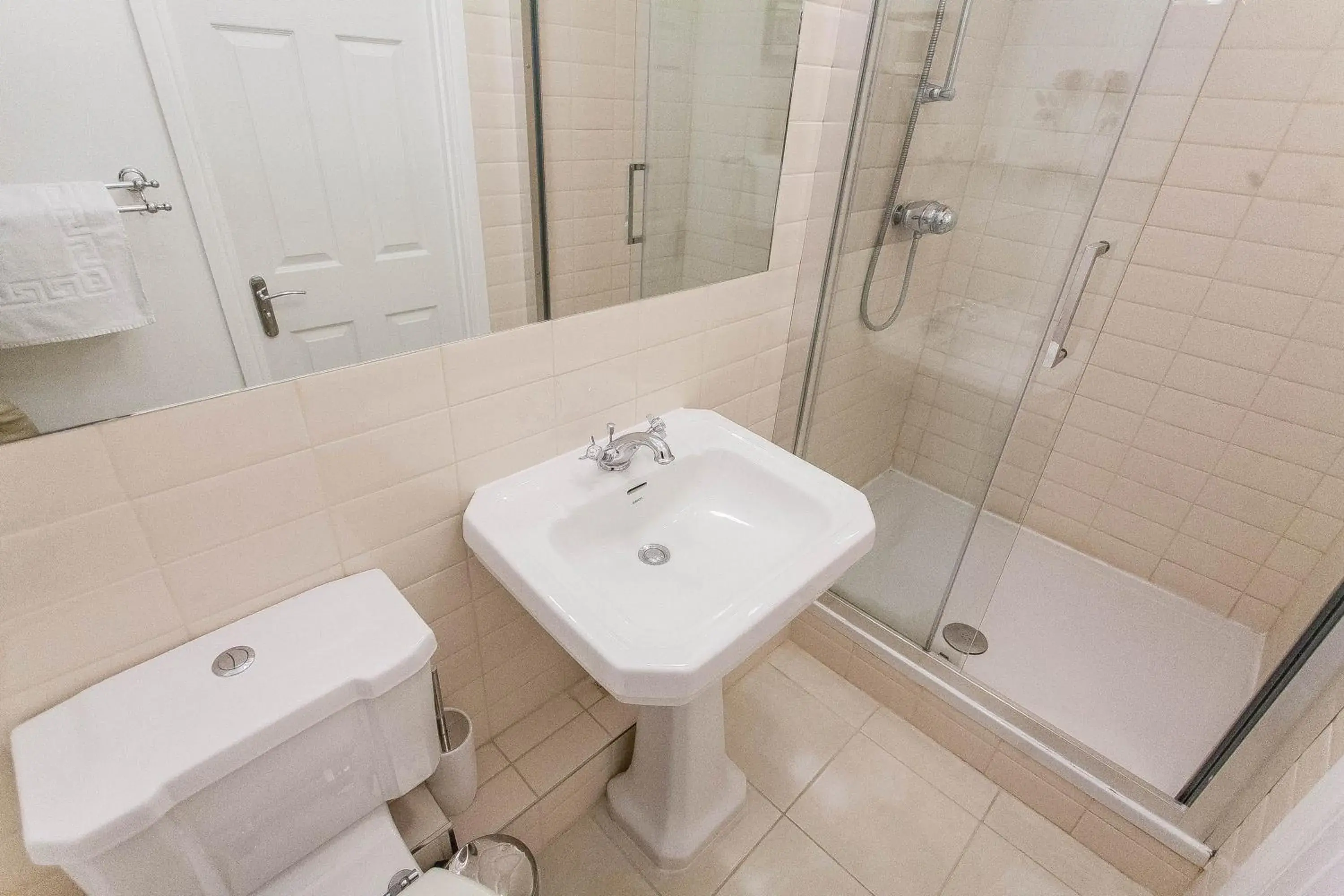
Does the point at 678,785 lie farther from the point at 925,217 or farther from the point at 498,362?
the point at 925,217

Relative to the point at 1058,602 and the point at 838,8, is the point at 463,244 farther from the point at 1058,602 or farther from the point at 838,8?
the point at 1058,602

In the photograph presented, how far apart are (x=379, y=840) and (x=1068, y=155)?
1.92m

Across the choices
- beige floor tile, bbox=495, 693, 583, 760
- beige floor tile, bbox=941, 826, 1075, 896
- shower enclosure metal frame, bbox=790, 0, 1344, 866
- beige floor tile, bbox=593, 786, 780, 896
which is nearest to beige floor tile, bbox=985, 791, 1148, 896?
beige floor tile, bbox=941, 826, 1075, 896

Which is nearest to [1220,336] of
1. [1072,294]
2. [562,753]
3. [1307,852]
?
[1072,294]

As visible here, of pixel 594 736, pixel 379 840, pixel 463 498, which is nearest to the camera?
pixel 379 840

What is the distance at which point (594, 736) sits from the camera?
4.52 ft

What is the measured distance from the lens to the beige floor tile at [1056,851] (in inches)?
52.1

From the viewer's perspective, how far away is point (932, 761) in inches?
61.4

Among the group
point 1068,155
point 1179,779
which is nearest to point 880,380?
point 1068,155

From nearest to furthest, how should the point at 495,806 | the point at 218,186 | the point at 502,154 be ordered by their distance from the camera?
the point at 218,186 < the point at 502,154 < the point at 495,806

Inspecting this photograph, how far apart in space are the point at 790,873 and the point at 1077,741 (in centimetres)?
71

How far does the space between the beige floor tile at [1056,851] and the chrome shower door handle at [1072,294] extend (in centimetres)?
110

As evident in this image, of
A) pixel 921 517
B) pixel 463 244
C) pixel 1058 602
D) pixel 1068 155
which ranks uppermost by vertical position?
pixel 1068 155

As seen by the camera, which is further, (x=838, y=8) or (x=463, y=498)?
(x=838, y=8)
